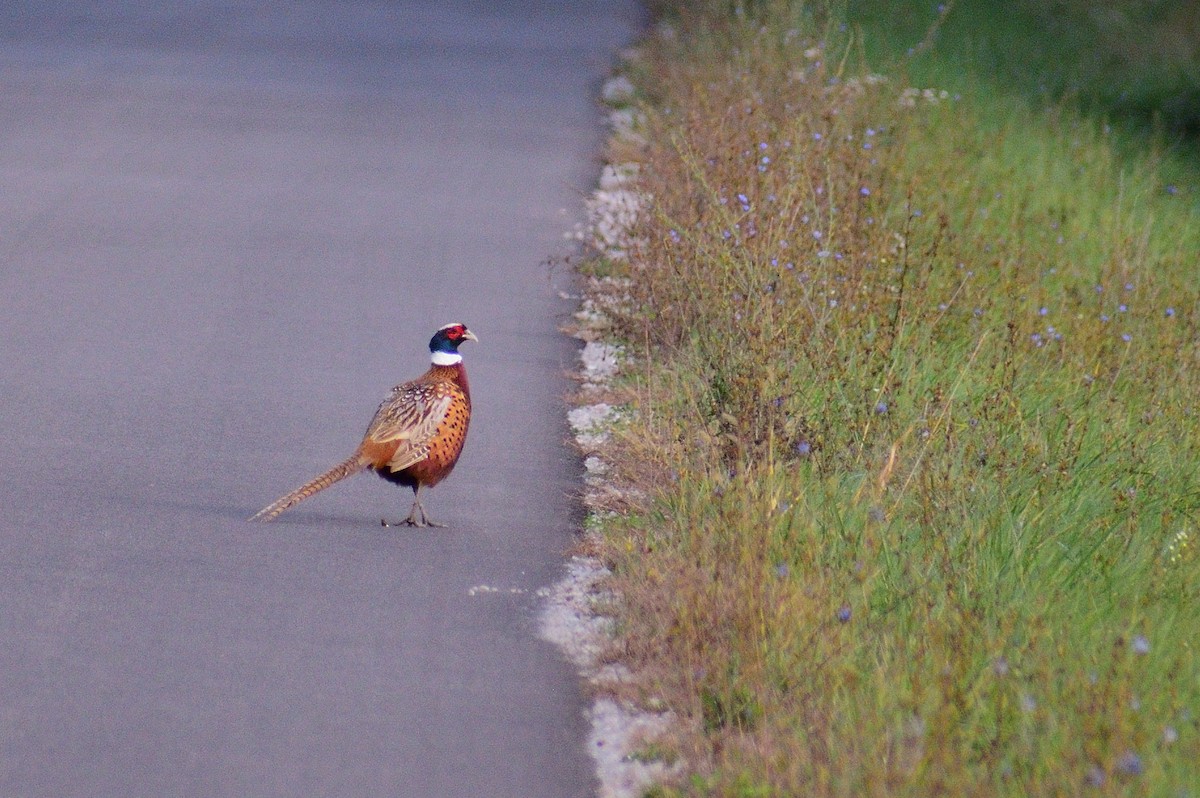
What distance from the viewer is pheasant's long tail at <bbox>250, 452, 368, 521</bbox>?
7.05 meters

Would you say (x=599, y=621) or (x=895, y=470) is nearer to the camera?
(x=599, y=621)

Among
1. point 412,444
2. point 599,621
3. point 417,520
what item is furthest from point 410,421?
point 599,621

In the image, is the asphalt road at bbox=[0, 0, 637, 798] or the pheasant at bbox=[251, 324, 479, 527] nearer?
the asphalt road at bbox=[0, 0, 637, 798]

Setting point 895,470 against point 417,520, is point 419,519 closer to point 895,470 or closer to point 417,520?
point 417,520

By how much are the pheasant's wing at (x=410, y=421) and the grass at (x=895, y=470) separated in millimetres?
853

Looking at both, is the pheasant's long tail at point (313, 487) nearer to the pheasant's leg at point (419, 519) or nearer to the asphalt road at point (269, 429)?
the asphalt road at point (269, 429)

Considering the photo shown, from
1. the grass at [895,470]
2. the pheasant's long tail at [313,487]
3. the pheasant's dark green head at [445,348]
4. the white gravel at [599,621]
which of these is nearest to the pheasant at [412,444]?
the pheasant's long tail at [313,487]

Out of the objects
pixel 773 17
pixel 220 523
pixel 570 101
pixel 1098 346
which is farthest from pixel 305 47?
pixel 220 523

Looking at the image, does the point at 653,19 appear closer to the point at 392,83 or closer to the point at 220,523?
the point at 392,83

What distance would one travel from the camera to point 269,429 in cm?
828

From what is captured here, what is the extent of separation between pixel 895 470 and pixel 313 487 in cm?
232

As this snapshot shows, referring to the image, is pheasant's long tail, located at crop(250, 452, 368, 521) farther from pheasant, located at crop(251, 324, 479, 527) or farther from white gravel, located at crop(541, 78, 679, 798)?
white gravel, located at crop(541, 78, 679, 798)

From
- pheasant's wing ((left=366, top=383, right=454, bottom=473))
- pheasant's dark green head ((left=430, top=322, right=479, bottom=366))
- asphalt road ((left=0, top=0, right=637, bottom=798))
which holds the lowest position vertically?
asphalt road ((left=0, top=0, right=637, bottom=798))

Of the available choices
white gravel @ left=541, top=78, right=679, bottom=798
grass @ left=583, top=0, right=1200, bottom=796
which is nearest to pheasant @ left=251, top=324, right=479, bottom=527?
white gravel @ left=541, top=78, right=679, bottom=798
